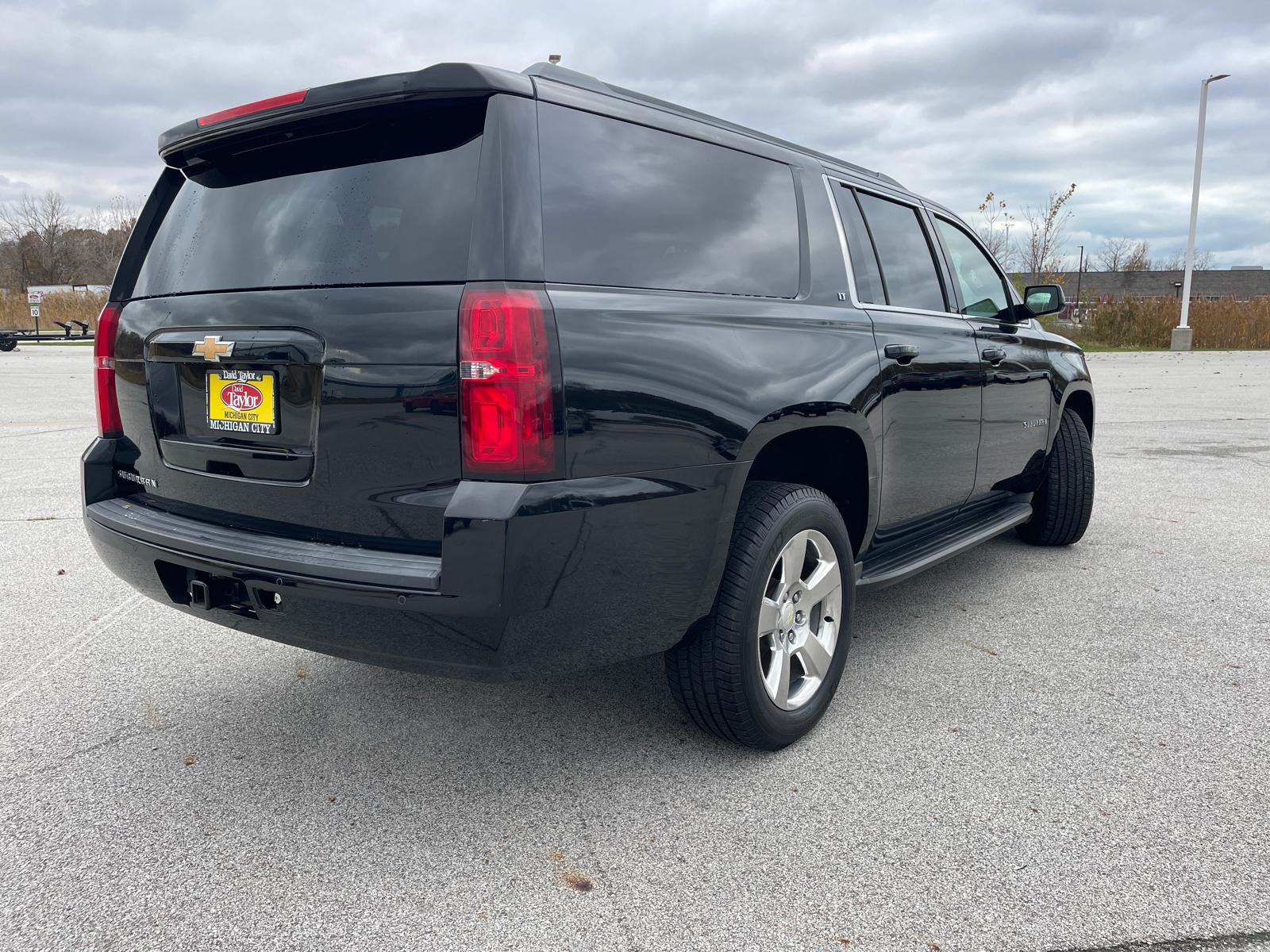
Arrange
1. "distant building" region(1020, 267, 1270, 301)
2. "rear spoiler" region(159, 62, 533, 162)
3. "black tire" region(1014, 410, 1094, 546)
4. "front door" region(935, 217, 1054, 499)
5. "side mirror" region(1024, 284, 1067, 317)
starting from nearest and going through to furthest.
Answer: "rear spoiler" region(159, 62, 533, 162) < "front door" region(935, 217, 1054, 499) < "side mirror" region(1024, 284, 1067, 317) < "black tire" region(1014, 410, 1094, 546) < "distant building" region(1020, 267, 1270, 301)

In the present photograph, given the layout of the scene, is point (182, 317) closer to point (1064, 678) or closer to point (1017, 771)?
point (1017, 771)

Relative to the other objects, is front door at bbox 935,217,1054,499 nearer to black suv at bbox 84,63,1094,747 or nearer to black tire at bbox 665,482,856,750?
black suv at bbox 84,63,1094,747

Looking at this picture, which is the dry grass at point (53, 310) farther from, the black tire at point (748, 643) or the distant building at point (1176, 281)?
the distant building at point (1176, 281)

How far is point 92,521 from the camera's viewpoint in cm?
281

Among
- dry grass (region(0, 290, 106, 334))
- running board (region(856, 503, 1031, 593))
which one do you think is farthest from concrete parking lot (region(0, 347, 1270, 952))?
dry grass (region(0, 290, 106, 334))

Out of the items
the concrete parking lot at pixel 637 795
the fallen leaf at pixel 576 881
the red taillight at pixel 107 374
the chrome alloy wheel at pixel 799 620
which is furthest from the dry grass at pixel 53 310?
the fallen leaf at pixel 576 881

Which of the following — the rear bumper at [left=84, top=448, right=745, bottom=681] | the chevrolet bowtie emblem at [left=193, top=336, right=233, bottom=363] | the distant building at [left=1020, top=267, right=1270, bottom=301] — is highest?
the distant building at [left=1020, top=267, right=1270, bottom=301]

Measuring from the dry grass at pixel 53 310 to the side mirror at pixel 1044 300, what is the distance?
4085 centimetres

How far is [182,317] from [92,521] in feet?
2.47

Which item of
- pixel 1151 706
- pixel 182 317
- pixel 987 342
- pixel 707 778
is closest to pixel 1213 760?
pixel 1151 706

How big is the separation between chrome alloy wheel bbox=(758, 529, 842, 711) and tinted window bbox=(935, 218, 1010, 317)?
1.76 meters

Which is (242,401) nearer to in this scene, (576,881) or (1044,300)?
(576,881)

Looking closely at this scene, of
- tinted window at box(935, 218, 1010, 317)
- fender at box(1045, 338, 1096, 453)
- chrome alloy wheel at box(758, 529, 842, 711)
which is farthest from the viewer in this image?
fender at box(1045, 338, 1096, 453)

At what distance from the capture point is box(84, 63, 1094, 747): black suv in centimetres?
207
